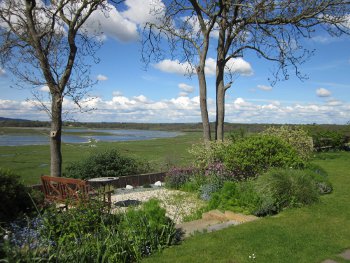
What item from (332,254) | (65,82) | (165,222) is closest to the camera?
(332,254)

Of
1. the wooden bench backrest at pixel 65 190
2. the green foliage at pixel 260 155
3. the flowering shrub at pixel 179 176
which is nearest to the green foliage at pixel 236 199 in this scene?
the green foliage at pixel 260 155

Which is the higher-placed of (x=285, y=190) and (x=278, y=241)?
(x=285, y=190)

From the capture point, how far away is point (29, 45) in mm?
10352

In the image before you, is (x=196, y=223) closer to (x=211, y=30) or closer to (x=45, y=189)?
(x=45, y=189)

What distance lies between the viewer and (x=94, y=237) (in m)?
4.65

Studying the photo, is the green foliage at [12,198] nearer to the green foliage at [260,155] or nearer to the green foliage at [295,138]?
the green foliage at [260,155]

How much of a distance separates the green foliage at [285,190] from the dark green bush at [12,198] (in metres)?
4.53

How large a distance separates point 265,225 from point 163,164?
938 cm

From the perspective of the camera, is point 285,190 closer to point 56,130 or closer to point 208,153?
point 208,153

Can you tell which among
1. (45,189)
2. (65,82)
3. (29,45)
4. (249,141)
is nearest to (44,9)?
(29,45)

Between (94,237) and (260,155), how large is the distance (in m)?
6.37

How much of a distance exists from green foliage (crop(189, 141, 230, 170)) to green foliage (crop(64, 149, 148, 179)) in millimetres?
2720

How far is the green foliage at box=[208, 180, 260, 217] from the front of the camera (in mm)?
7305

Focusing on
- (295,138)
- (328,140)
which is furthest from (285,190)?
(328,140)
